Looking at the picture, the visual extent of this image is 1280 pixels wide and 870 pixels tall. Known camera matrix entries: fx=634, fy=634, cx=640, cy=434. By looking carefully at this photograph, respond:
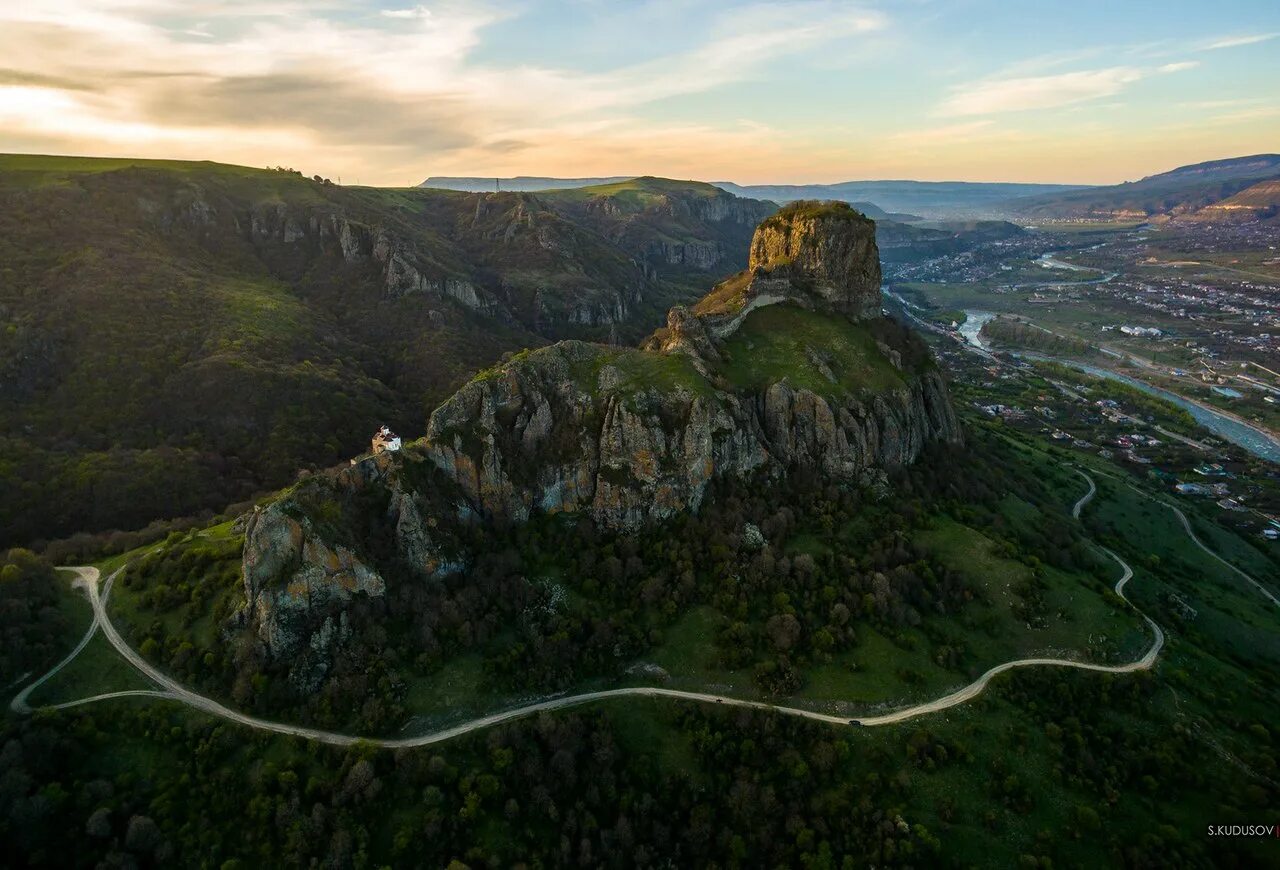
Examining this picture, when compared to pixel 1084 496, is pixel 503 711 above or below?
above

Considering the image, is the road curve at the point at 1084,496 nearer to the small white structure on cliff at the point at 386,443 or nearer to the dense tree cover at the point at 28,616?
the small white structure on cliff at the point at 386,443

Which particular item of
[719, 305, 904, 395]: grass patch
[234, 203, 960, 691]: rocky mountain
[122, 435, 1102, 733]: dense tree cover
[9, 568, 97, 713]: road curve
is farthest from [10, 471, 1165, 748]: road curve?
[719, 305, 904, 395]: grass patch

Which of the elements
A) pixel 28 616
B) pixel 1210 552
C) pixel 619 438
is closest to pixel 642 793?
pixel 619 438

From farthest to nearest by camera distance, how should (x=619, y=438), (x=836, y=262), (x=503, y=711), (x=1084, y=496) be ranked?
(x=1084, y=496)
(x=836, y=262)
(x=619, y=438)
(x=503, y=711)

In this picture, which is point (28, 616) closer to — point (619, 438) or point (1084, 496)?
point (619, 438)

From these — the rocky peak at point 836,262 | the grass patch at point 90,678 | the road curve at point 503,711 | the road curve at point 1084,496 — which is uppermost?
the rocky peak at point 836,262

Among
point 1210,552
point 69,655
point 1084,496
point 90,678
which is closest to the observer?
point 90,678

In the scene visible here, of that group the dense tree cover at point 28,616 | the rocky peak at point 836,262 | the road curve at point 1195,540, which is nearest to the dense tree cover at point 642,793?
the dense tree cover at point 28,616
